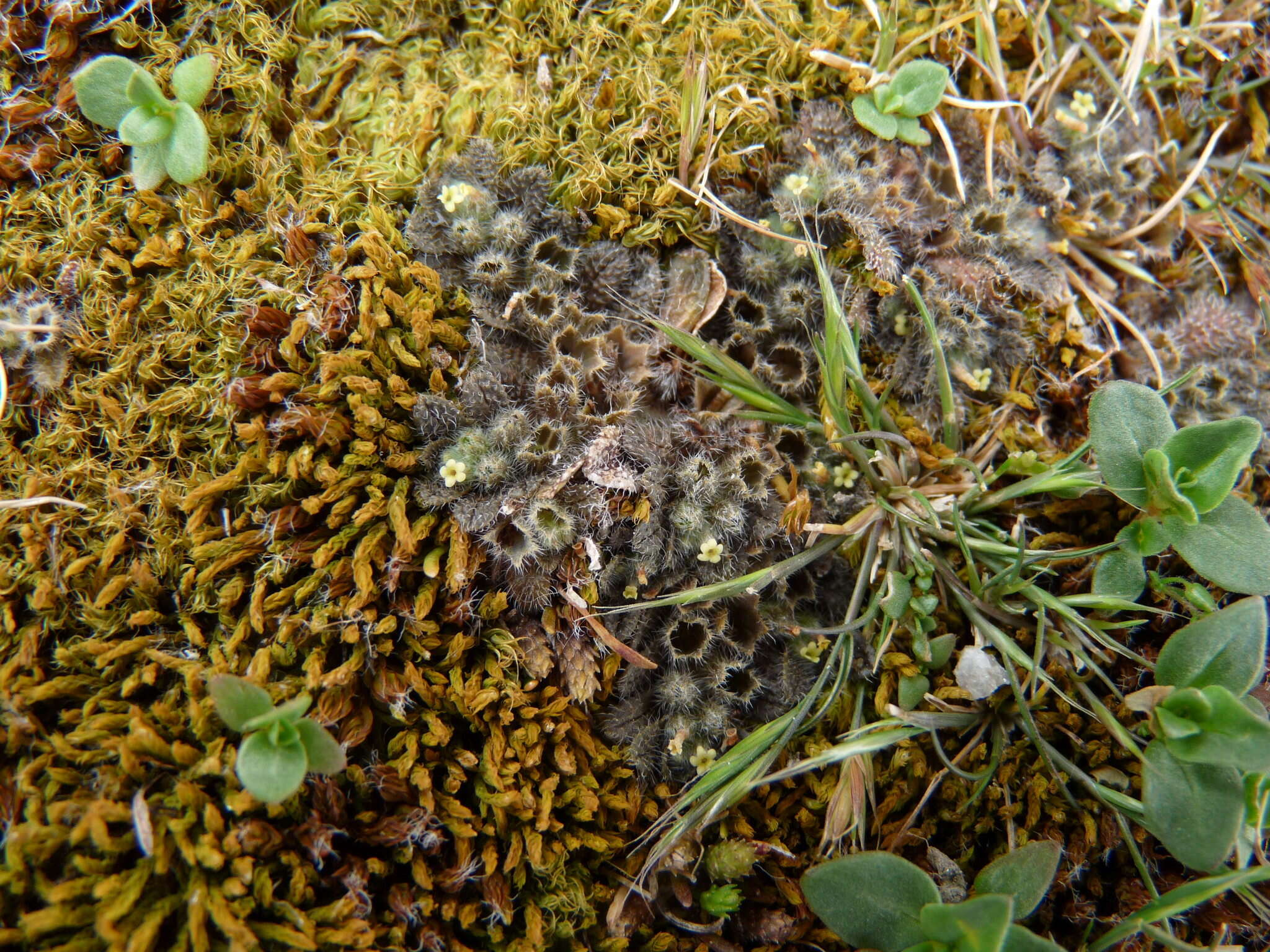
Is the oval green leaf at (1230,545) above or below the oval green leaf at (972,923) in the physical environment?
above

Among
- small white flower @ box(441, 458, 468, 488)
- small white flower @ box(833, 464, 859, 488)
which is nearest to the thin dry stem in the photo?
small white flower @ box(833, 464, 859, 488)

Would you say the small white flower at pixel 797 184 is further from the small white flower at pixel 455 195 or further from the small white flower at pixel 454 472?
the small white flower at pixel 454 472

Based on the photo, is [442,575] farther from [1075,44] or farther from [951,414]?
[1075,44]

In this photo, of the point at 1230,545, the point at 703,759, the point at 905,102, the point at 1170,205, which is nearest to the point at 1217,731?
the point at 1230,545

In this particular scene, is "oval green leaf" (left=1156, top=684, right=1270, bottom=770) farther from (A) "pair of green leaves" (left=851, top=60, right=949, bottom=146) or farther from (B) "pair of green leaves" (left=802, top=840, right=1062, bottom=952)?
(A) "pair of green leaves" (left=851, top=60, right=949, bottom=146)

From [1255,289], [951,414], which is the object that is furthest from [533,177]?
[1255,289]

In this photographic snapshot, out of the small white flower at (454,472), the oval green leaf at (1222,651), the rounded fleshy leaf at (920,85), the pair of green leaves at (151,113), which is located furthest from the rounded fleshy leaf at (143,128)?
the oval green leaf at (1222,651)

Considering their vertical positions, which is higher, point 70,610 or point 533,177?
point 533,177
